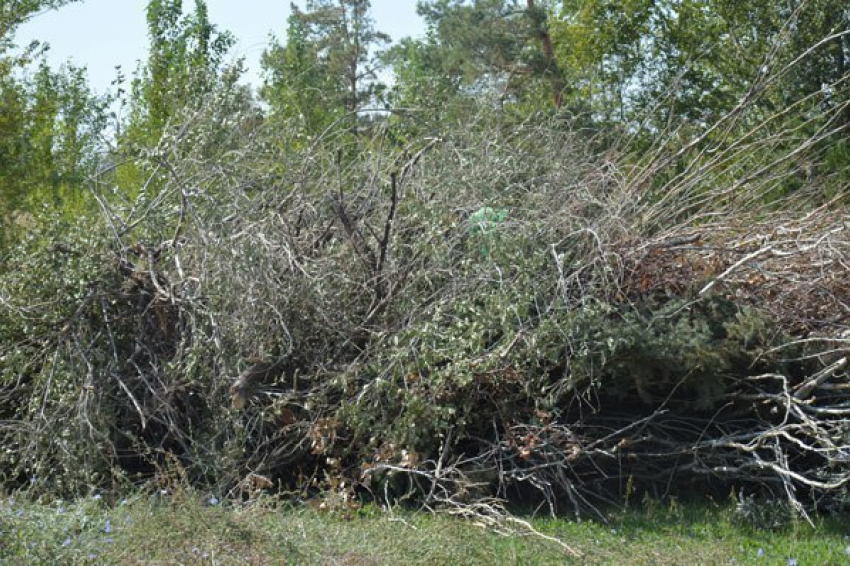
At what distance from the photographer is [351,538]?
Result: 5906 mm

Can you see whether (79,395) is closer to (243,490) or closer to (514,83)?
(243,490)

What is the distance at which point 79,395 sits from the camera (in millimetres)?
7246

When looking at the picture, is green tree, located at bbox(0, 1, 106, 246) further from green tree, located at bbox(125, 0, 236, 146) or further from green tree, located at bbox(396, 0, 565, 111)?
green tree, located at bbox(396, 0, 565, 111)

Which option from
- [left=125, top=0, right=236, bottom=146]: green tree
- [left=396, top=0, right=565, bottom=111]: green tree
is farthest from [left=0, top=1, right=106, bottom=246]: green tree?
[left=396, top=0, right=565, bottom=111]: green tree

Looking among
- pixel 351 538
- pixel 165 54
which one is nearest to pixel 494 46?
pixel 165 54

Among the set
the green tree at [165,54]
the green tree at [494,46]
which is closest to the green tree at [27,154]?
the green tree at [165,54]

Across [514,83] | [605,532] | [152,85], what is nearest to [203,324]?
[605,532]

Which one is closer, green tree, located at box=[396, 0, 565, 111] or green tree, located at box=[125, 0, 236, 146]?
green tree, located at box=[125, 0, 236, 146]

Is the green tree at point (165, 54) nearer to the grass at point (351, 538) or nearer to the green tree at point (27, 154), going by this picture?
the green tree at point (27, 154)

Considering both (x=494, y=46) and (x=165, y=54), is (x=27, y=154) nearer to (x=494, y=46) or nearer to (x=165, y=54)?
(x=165, y=54)

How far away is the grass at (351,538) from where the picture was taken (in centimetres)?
538

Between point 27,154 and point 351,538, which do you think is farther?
point 27,154

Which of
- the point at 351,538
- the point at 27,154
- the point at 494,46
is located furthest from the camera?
the point at 494,46

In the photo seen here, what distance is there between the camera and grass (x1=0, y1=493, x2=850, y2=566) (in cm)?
538
